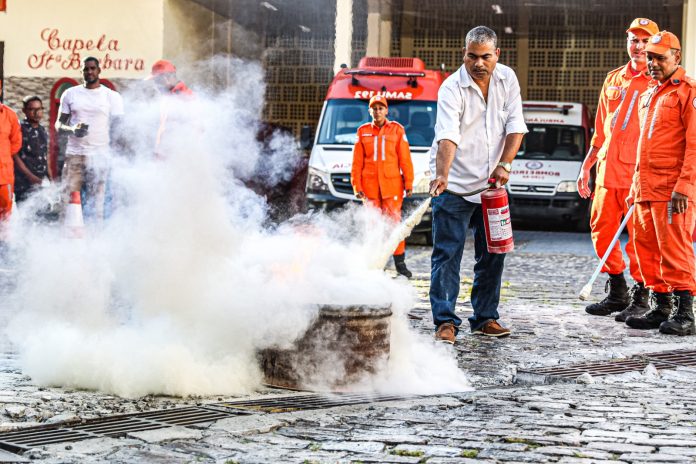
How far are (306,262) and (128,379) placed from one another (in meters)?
1.15

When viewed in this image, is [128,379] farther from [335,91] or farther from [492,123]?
[335,91]

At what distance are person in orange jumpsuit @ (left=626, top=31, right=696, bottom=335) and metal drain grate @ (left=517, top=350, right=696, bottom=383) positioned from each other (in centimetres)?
Result: 104

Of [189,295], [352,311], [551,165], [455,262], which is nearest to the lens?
[352,311]

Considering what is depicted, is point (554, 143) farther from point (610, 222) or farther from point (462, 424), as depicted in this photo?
point (462, 424)

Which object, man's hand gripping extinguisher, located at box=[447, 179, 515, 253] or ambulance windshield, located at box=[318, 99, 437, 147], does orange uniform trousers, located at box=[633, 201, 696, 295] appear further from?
ambulance windshield, located at box=[318, 99, 437, 147]

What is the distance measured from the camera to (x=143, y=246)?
6.60m

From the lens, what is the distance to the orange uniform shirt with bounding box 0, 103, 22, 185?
12594mm

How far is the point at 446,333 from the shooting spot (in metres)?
7.62

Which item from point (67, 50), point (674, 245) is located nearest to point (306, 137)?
point (67, 50)

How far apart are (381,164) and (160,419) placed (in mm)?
7890

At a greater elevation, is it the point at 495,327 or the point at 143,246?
the point at 143,246

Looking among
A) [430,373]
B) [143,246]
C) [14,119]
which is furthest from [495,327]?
[14,119]

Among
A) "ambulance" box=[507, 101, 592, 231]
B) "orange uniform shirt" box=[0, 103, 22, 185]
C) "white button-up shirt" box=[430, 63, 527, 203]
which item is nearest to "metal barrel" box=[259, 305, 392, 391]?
"white button-up shirt" box=[430, 63, 527, 203]

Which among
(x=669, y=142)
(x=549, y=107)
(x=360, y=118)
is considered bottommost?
(x=669, y=142)
